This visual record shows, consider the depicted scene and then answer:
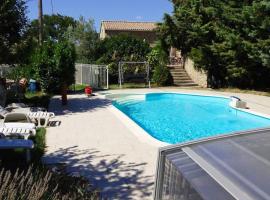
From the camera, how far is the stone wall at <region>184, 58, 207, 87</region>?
26.6 metres

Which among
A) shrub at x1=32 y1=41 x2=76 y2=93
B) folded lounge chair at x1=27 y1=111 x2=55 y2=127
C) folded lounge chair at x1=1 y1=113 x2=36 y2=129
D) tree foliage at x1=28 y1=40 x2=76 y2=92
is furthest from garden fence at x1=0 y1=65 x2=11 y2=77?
folded lounge chair at x1=1 y1=113 x2=36 y2=129

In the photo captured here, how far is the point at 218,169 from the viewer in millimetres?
1975

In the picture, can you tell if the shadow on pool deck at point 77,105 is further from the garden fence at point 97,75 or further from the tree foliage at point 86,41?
the tree foliage at point 86,41

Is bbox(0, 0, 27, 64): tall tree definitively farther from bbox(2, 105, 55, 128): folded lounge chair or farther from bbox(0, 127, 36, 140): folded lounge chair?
bbox(0, 127, 36, 140): folded lounge chair

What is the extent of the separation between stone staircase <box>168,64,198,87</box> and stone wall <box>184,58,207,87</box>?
9.7 inches

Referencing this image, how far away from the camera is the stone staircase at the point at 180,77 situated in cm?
2742

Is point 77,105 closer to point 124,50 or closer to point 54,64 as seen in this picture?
point 54,64

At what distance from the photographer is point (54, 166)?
8.01 meters

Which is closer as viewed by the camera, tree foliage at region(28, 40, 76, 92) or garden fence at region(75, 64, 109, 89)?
tree foliage at region(28, 40, 76, 92)

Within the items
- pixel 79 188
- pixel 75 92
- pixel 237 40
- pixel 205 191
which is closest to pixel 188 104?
pixel 237 40

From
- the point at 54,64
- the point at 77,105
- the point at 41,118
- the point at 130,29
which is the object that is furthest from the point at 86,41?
the point at 41,118

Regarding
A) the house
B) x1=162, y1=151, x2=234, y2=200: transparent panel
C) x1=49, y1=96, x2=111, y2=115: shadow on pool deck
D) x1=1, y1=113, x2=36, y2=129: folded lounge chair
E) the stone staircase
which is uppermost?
the house

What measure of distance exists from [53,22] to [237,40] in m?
66.3

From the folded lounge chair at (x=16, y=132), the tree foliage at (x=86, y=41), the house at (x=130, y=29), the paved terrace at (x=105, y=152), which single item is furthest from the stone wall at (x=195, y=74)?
the house at (x=130, y=29)
